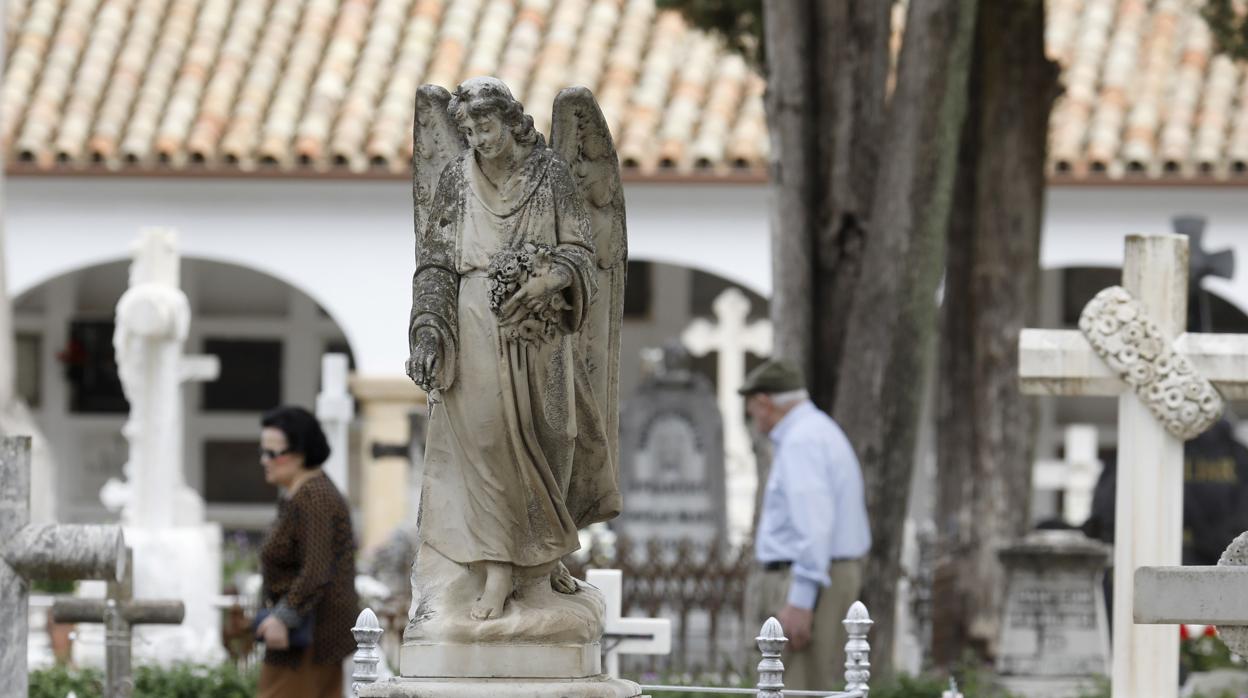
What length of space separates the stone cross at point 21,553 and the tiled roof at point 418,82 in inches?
616

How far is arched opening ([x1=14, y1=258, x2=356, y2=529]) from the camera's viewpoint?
85.8ft

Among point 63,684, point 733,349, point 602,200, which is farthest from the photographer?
point 733,349

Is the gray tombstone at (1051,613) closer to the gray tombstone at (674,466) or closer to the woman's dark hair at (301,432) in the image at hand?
the woman's dark hair at (301,432)

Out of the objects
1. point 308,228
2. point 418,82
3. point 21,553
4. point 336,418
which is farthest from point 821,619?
point 418,82

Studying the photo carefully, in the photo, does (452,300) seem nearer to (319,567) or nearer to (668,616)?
(319,567)

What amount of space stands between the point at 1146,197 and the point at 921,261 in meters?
11.7

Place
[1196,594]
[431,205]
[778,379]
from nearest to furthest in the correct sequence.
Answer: [1196,594] < [431,205] < [778,379]

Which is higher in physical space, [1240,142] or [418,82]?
[418,82]

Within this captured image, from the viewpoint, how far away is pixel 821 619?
1025 centimetres

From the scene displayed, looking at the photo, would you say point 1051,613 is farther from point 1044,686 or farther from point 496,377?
point 496,377

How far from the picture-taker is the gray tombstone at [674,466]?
21016mm

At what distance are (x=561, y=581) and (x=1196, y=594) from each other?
1.96 meters

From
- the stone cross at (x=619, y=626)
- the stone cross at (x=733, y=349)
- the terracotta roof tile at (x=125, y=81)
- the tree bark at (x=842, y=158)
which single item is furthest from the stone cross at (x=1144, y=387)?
the terracotta roof tile at (x=125, y=81)

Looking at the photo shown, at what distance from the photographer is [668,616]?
17.3m
